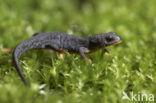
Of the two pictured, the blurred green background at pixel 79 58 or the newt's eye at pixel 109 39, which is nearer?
the blurred green background at pixel 79 58

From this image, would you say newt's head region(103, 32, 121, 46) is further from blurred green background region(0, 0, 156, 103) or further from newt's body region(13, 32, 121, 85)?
blurred green background region(0, 0, 156, 103)

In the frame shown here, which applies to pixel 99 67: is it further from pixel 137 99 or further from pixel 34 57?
pixel 34 57

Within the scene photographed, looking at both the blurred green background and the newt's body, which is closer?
the blurred green background

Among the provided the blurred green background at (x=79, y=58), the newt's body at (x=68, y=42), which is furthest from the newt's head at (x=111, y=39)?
the blurred green background at (x=79, y=58)

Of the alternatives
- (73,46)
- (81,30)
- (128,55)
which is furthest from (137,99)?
(81,30)

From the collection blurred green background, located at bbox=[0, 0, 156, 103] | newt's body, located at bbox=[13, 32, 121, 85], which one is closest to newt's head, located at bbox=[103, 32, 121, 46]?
newt's body, located at bbox=[13, 32, 121, 85]

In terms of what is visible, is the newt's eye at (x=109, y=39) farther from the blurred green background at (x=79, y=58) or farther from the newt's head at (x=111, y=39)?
the blurred green background at (x=79, y=58)

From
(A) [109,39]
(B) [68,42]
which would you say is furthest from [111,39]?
(B) [68,42]

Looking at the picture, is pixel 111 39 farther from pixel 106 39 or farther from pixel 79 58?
pixel 79 58
